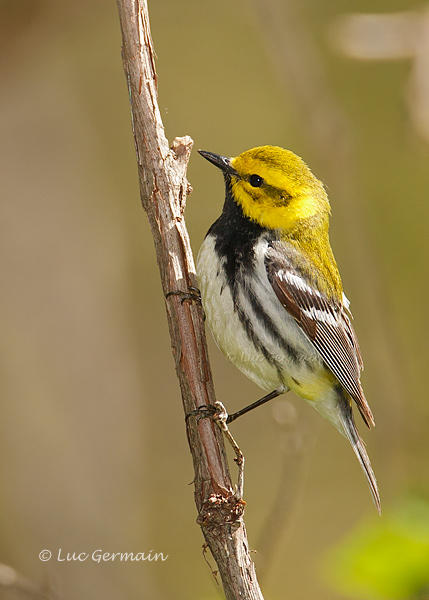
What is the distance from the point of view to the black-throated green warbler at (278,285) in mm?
2471

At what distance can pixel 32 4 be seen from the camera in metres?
4.37

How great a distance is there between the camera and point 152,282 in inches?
236

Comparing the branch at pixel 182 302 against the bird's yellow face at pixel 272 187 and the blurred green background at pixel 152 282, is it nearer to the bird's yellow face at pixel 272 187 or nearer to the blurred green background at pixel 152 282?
the bird's yellow face at pixel 272 187

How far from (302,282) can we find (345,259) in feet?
10.5

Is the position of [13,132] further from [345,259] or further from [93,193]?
[345,259]

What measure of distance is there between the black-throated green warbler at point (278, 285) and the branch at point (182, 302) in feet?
0.67

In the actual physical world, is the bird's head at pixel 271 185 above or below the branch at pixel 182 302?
above

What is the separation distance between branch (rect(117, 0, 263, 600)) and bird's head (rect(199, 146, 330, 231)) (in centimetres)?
39

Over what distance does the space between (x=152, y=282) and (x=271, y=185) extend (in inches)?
137

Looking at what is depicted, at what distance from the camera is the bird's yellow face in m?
2.58

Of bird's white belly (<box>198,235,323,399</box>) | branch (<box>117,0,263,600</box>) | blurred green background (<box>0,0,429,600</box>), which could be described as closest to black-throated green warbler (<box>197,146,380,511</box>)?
bird's white belly (<box>198,235,323,399</box>)

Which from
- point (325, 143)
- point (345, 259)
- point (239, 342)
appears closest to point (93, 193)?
point (345, 259)

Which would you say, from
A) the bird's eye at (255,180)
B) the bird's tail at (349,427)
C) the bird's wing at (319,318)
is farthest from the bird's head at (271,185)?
the bird's tail at (349,427)

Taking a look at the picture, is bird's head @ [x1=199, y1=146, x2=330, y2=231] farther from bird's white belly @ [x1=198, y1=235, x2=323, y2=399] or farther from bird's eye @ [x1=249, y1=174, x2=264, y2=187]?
bird's white belly @ [x1=198, y1=235, x2=323, y2=399]
